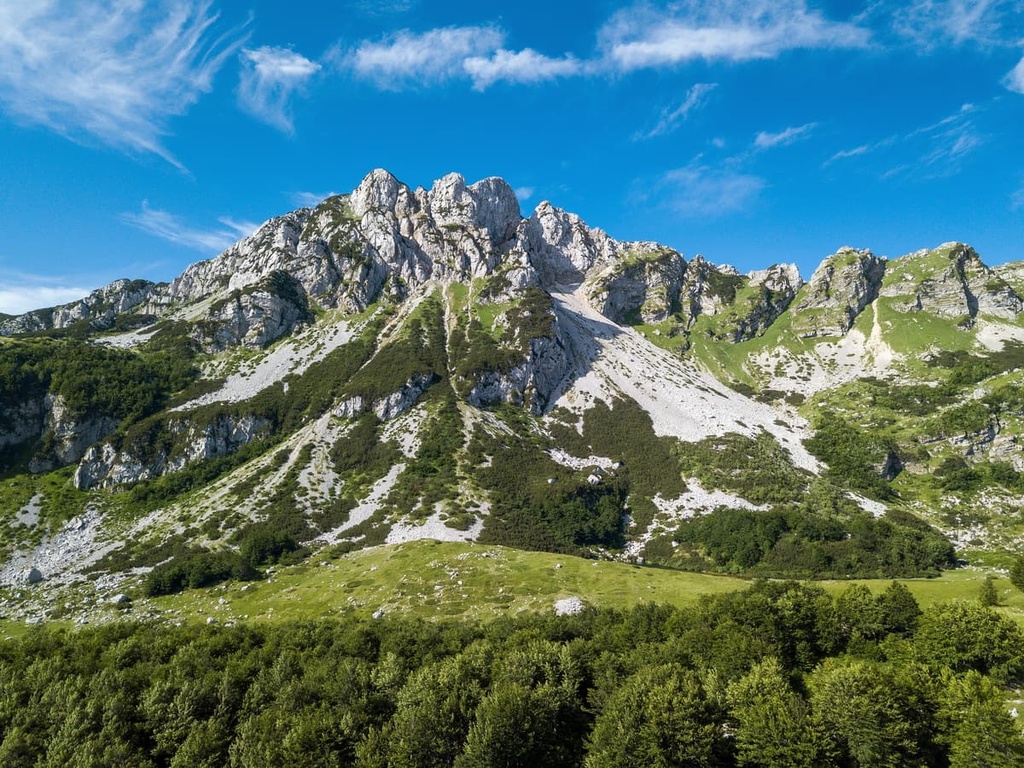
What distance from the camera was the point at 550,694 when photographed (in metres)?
34.6

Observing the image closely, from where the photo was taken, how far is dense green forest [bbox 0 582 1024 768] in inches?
1156

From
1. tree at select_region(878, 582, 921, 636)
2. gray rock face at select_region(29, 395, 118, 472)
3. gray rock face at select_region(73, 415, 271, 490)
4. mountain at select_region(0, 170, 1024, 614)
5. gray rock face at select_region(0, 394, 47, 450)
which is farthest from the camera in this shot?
gray rock face at select_region(0, 394, 47, 450)

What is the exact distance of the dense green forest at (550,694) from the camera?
96.3 ft

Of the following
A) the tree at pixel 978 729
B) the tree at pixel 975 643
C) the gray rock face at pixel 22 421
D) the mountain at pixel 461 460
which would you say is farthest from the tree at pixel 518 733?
the gray rock face at pixel 22 421

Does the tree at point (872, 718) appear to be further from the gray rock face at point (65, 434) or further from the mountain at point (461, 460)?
the gray rock face at point (65, 434)

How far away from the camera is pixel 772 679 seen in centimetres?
3369

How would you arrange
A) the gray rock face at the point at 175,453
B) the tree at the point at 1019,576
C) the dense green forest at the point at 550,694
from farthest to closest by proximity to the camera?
the gray rock face at the point at 175,453 < the tree at the point at 1019,576 < the dense green forest at the point at 550,694

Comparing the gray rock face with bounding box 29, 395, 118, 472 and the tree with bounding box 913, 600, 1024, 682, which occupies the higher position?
the gray rock face with bounding box 29, 395, 118, 472

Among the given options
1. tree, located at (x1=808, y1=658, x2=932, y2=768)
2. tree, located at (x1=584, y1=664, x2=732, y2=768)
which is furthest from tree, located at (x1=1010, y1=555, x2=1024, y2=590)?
tree, located at (x1=584, y1=664, x2=732, y2=768)

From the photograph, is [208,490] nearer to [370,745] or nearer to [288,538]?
[288,538]

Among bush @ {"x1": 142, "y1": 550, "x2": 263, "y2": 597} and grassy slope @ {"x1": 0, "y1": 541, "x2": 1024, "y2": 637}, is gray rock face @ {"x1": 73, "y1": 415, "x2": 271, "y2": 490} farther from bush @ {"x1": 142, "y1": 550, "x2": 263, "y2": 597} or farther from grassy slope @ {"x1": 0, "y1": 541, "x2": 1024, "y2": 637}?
grassy slope @ {"x1": 0, "y1": 541, "x2": 1024, "y2": 637}

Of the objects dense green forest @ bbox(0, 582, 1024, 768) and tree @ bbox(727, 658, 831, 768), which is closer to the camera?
tree @ bbox(727, 658, 831, 768)

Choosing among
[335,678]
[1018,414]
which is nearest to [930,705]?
[335,678]

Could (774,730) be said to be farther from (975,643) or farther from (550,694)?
(975,643)
